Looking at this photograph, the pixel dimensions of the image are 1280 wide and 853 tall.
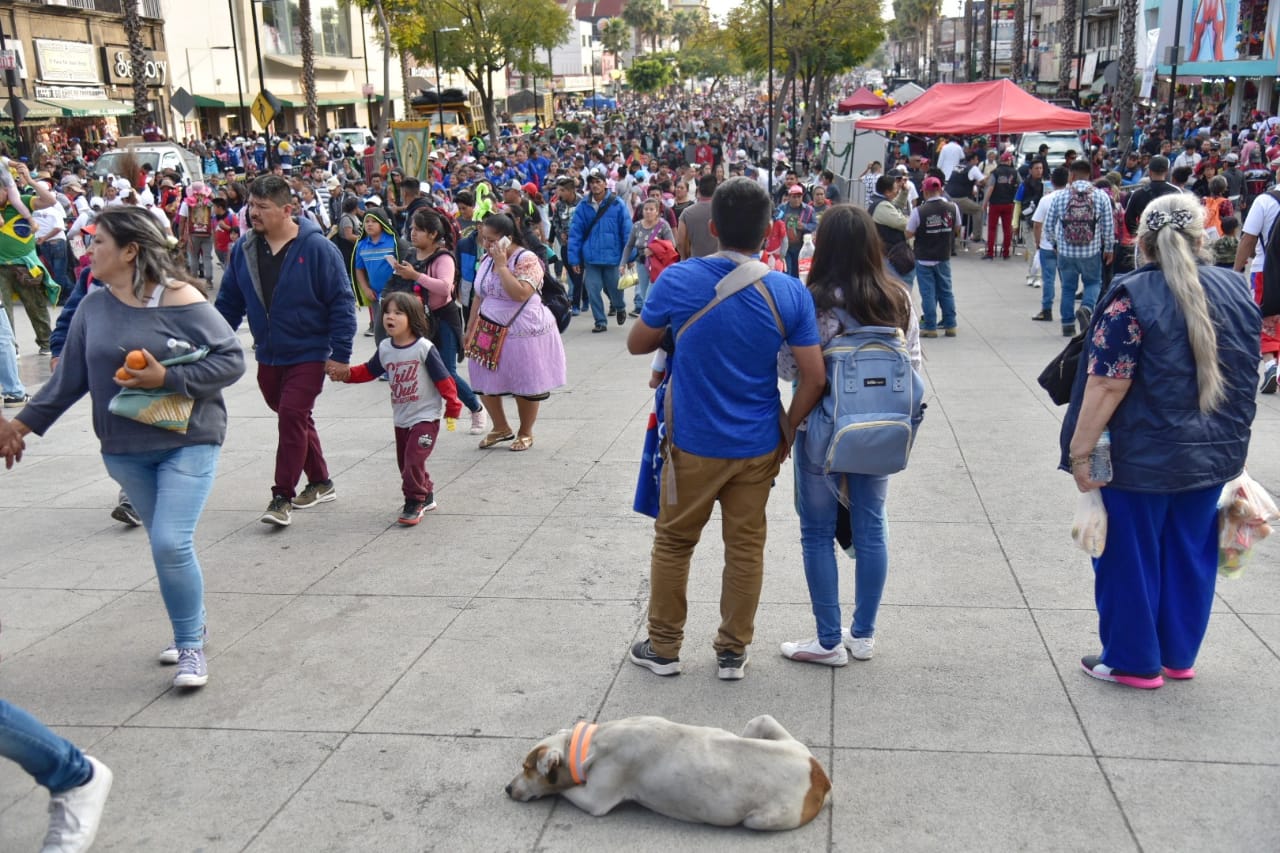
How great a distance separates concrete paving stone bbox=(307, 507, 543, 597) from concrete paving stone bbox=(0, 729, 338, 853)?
133 cm

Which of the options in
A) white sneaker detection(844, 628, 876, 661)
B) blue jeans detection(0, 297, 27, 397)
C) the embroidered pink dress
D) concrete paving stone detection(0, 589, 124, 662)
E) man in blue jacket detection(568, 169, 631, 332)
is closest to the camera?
white sneaker detection(844, 628, 876, 661)

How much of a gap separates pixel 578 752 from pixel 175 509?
171cm

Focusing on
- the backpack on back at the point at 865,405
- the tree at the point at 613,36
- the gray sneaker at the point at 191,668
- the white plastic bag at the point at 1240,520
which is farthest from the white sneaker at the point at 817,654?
the tree at the point at 613,36

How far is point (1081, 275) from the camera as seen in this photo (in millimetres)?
11203

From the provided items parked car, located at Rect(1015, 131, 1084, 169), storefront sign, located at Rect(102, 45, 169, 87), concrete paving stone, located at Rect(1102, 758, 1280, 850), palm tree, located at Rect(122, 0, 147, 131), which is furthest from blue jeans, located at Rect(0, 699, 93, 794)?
storefront sign, located at Rect(102, 45, 169, 87)

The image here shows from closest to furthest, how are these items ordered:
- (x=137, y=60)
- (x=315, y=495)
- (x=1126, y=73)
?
(x=315, y=495)
(x=1126, y=73)
(x=137, y=60)

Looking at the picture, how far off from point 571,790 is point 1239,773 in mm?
1872

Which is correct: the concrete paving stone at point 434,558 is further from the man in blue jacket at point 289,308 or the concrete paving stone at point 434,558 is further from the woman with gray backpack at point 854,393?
the woman with gray backpack at point 854,393

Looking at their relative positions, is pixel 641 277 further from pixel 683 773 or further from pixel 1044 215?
pixel 683 773

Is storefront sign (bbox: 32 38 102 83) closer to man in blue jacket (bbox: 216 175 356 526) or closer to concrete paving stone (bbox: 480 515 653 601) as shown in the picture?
man in blue jacket (bbox: 216 175 356 526)

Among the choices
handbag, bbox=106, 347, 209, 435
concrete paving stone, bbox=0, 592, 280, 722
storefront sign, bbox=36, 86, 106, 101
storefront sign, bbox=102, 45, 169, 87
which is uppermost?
storefront sign, bbox=102, 45, 169, 87

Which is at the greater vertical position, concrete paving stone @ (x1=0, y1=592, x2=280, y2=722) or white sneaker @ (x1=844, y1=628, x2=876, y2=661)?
→ white sneaker @ (x1=844, y1=628, x2=876, y2=661)

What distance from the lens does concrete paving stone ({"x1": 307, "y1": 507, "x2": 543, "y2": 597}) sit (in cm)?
505

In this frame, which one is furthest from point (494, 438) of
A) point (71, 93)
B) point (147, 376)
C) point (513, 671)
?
point (71, 93)
